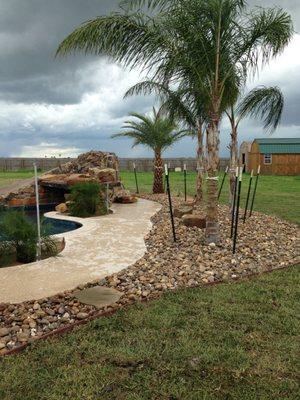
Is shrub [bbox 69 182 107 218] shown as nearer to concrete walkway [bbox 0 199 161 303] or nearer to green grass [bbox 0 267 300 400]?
concrete walkway [bbox 0 199 161 303]

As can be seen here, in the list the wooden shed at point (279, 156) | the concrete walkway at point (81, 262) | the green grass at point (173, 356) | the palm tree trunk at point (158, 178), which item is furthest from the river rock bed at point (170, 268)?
the wooden shed at point (279, 156)

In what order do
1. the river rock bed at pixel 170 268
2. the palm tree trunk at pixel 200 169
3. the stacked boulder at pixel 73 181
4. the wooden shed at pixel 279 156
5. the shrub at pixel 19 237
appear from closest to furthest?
the river rock bed at pixel 170 268 < the shrub at pixel 19 237 < the stacked boulder at pixel 73 181 < the palm tree trunk at pixel 200 169 < the wooden shed at pixel 279 156

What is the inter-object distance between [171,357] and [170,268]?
9.00 feet

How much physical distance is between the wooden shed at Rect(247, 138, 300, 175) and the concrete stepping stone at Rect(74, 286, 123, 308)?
1268 inches

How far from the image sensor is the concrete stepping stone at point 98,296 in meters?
4.58

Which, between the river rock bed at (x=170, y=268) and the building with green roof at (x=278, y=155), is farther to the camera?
the building with green roof at (x=278, y=155)

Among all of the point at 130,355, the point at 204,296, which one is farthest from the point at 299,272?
the point at 130,355

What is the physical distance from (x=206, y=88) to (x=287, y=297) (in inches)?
173

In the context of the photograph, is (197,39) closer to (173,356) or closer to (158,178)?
(173,356)

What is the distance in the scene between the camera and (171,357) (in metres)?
3.36

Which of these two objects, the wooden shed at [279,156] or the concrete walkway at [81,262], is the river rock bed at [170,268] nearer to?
the concrete walkway at [81,262]

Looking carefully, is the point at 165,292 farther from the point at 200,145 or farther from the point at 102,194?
the point at 200,145

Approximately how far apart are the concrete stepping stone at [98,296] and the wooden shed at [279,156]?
1268 inches

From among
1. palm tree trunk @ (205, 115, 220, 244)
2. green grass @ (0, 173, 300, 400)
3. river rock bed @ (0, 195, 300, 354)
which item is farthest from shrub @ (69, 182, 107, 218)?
green grass @ (0, 173, 300, 400)
